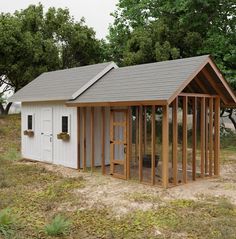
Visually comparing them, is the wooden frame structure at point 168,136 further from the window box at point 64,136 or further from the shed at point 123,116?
the window box at point 64,136

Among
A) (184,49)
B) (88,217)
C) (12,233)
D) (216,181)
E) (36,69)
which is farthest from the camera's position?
(36,69)

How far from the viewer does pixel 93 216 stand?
7.33m

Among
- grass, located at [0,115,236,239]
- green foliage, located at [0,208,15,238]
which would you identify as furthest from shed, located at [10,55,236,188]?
green foliage, located at [0,208,15,238]

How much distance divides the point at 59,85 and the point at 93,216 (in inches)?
336

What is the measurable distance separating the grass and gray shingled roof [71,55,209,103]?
111 inches

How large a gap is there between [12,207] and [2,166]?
5838 millimetres

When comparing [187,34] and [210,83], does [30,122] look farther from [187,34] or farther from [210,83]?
[187,34]

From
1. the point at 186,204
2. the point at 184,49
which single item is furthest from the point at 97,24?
the point at 186,204

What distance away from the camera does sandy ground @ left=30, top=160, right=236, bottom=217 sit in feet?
27.2

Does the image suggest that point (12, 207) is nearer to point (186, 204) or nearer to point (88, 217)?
point (88, 217)

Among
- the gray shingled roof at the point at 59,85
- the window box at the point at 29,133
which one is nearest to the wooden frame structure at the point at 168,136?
the gray shingled roof at the point at 59,85

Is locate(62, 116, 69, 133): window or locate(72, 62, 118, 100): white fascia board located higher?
locate(72, 62, 118, 100): white fascia board

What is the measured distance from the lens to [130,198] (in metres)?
8.77

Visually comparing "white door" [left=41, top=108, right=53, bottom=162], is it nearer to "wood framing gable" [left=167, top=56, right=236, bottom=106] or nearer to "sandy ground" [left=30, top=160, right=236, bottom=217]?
"sandy ground" [left=30, top=160, right=236, bottom=217]
